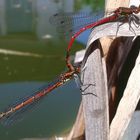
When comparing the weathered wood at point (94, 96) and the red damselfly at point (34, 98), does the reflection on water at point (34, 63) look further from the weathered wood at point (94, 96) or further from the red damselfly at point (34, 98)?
the weathered wood at point (94, 96)

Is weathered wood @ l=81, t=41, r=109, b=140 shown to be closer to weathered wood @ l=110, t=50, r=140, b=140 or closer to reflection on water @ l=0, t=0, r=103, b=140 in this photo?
weathered wood @ l=110, t=50, r=140, b=140

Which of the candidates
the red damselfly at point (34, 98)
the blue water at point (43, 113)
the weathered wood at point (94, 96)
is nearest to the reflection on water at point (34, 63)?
the blue water at point (43, 113)

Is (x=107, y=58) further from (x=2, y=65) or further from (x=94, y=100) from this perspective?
(x=2, y=65)

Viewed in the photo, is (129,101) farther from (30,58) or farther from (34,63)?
(30,58)

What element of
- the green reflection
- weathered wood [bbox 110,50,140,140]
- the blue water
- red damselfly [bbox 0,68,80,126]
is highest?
weathered wood [bbox 110,50,140,140]

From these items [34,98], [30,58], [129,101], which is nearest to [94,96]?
[129,101]

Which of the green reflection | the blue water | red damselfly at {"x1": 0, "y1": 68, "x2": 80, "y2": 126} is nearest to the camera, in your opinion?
red damselfly at {"x1": 0, "y1": 68, "x2": 80, "y2": 126}

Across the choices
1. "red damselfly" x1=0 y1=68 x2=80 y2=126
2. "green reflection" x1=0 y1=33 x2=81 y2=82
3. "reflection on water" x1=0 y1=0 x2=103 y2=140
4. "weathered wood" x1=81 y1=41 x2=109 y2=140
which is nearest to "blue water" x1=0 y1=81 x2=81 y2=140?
"reflection on water" x1=0 y1=0 x2=103 y2=140
